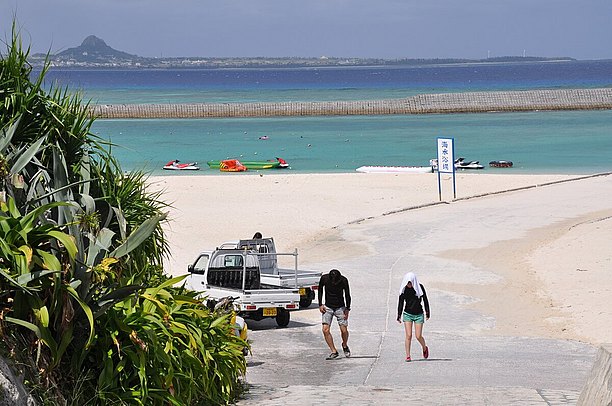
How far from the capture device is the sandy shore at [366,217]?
20.1m

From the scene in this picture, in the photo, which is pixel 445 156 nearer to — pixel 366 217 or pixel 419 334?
pixel 366 217

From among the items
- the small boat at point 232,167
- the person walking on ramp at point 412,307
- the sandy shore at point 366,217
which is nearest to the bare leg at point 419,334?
the person walking on ramp at point 412,307

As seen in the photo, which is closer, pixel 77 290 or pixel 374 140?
pixel 77 290

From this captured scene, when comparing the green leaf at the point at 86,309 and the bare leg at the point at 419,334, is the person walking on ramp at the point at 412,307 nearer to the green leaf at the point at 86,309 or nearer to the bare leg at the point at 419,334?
the bare leg at the point at 419,334

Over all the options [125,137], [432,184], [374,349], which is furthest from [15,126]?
[125,137]

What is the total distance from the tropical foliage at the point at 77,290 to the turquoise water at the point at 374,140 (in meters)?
41.3

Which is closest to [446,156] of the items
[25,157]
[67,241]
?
[25,157]

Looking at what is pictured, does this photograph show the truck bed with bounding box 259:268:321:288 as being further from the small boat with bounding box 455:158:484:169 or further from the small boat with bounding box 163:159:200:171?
the small boat with bounding box 163:159:200:171

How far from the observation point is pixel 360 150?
71625mm

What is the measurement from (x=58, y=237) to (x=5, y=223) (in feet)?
1.41

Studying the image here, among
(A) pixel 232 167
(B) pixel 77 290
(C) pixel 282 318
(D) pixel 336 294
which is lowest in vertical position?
(C) pixel 282 318

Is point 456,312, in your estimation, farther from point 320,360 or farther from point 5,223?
point 5,223

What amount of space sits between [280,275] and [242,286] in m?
1.83

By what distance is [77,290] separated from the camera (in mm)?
8391
